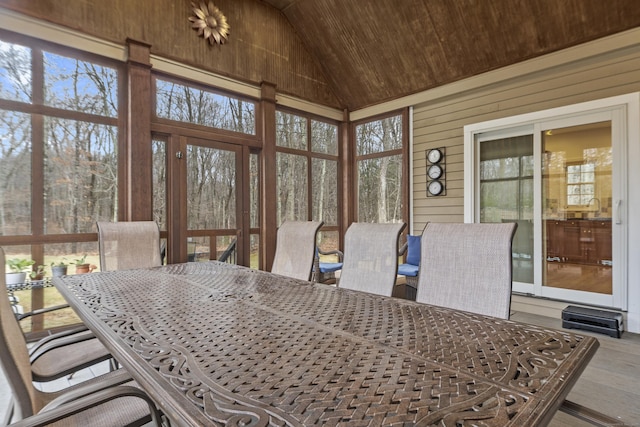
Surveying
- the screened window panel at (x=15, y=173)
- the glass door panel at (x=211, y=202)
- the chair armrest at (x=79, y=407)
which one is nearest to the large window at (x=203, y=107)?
the glass door panel at (x=211, y=202)

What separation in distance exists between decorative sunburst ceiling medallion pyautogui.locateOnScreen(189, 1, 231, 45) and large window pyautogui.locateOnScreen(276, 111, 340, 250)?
1.36 meters

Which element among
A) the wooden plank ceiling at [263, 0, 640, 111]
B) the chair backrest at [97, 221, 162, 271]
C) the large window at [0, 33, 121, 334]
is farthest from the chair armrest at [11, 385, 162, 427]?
the wooden plank ceiling at [263, 0, 640, 111]

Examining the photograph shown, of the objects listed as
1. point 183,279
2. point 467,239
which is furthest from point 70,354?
point 467,239

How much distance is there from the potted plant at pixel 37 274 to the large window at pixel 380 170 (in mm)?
4557

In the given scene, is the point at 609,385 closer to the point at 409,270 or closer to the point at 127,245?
the point at 409,270

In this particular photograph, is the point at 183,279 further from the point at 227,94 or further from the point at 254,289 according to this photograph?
the point at 227,94

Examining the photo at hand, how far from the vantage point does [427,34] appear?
4.65 metres

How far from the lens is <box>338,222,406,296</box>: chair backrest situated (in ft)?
7.02

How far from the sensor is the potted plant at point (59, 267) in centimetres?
349

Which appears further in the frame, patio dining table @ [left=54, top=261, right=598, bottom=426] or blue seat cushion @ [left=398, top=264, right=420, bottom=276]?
blue seat cushion @ [left=398, top=264, right=420, bottom=276]

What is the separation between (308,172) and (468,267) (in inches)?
173

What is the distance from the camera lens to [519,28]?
13.4 ft

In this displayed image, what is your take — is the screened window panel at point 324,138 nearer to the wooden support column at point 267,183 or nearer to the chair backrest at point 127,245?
the wooden support column at point 267,183

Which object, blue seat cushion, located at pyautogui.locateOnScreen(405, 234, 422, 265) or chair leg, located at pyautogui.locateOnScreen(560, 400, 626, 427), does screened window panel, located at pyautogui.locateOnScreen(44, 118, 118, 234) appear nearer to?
blue seat cushion, located at pyautogui.locateOnScreen(405, 234, 422, 265)
